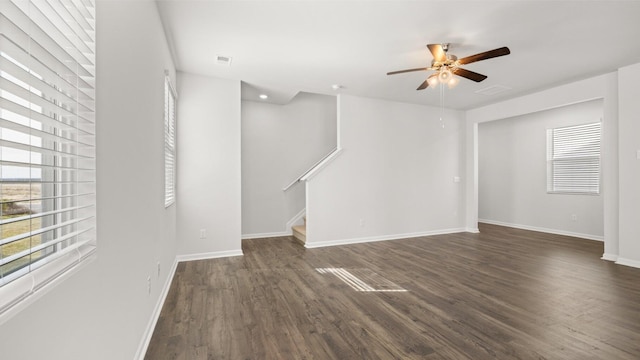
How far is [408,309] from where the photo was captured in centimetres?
255

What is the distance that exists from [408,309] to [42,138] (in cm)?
265

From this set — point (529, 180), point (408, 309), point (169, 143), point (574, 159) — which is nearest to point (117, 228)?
point (169, 143)

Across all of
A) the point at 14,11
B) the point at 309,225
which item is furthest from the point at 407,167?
the point at 14,11

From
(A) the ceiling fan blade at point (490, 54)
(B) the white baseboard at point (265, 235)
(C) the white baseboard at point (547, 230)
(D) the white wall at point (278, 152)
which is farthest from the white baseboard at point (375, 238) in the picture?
(A) the ceiling fan blade at point (490, 54)

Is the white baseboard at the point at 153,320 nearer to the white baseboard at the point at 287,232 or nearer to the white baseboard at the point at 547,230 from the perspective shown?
the white baseboard at the point at 287,232

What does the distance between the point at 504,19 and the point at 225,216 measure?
4042 mm

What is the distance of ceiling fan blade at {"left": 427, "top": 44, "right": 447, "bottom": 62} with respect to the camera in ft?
9.66

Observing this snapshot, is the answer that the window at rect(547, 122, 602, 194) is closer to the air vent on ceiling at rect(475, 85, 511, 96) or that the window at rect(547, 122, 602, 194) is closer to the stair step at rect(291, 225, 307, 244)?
the air vent on ceiling at rect(475, 85, 511, 96)

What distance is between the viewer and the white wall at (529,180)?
5684mm

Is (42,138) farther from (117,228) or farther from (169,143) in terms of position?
(169,143)

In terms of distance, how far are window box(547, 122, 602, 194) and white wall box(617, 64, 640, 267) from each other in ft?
6.07

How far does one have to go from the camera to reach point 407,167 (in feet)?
19.0

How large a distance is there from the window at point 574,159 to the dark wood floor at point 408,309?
2.19 meters

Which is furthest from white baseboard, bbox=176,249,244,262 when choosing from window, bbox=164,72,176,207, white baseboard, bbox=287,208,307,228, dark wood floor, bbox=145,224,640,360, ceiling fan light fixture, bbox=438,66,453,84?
ceiling fan light fixture, bbox=438,66,453,84
